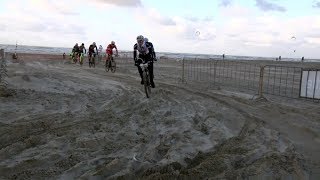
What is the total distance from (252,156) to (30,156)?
3381 mm

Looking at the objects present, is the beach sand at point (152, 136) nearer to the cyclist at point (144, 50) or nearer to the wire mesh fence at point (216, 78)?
the cyclist at point (144, 50)

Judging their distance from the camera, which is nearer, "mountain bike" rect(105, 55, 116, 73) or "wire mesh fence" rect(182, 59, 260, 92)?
"wire mesh fence" rect(182, 59, 260, 92)

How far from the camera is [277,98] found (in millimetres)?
14891

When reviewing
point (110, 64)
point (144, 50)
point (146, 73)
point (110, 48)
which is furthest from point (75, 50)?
point (144, 50)

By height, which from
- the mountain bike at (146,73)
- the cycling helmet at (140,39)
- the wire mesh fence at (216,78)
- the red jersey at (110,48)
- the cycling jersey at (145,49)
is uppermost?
the cycling helmet at (140,39)

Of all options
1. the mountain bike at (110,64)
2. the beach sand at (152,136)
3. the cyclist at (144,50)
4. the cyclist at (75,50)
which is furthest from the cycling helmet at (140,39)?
the cyclist at (75,50)

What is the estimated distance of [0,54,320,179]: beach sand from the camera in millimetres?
5902

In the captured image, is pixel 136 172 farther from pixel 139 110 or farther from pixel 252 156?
pixel 139 110

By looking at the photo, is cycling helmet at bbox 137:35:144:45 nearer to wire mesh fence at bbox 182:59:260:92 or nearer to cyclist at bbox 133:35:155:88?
cyclist at bbox 133:35:155:88

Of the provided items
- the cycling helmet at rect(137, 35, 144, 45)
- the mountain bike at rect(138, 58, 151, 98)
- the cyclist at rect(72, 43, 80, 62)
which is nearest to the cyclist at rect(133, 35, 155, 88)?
the cycling helmet at rect(137, 35, 144, 45)

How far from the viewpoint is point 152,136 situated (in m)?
7.94

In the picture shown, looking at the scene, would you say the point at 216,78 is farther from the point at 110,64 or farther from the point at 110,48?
the point at 110,64

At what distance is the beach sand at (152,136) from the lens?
5902 mm

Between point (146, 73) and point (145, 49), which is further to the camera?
point (146, 73)
